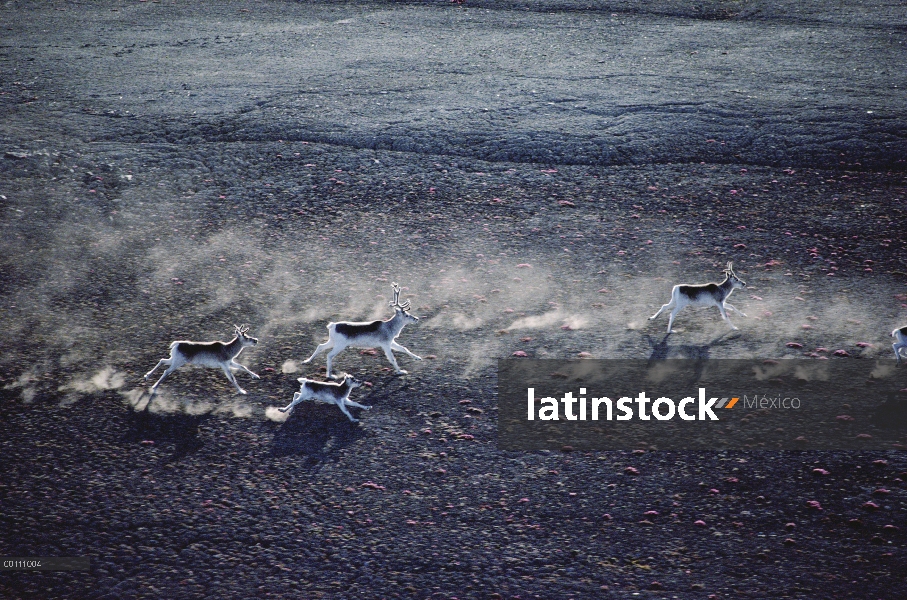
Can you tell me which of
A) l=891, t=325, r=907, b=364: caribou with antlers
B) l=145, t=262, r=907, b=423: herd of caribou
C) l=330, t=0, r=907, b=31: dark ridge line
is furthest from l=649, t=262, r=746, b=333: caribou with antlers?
l=330, t=0, r=907, b=31: dark ridge line

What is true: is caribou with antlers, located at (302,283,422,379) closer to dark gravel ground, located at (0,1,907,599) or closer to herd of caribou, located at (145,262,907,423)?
herd of caribou, located at (145,262,907,423)

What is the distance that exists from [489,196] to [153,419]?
625cm

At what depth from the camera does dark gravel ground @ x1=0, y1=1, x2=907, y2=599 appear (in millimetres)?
6219

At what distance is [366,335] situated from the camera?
26.7 ft

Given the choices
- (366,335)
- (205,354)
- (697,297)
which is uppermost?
(697,297)

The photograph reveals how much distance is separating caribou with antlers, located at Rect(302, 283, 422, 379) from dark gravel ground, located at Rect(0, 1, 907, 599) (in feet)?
1.14

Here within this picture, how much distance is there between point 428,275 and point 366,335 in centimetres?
231

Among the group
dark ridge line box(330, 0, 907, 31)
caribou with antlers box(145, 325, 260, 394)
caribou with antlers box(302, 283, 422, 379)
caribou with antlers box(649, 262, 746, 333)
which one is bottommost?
caribou with antlers box(145, 325, 260, 394)

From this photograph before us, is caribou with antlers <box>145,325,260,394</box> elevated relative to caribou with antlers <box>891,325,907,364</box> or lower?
lower

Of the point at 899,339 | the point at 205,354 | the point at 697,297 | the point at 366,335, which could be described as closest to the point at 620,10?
the point at 697,297

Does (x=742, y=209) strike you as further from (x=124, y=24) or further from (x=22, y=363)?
(x=124, y=24)

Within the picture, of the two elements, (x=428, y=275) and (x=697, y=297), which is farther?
(x=428, y=275)

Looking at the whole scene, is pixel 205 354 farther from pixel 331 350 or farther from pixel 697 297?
pixel 697 297

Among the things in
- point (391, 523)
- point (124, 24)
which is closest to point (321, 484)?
point (391, 523)
